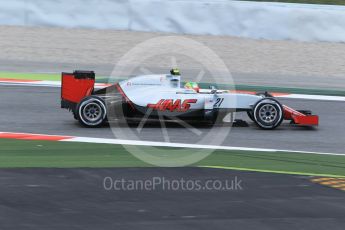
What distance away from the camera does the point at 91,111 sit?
12781 millimetres

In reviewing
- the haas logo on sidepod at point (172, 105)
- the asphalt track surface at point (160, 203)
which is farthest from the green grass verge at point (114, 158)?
the haas logo on sidepod at point (172, 105)

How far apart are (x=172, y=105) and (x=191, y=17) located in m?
10.9

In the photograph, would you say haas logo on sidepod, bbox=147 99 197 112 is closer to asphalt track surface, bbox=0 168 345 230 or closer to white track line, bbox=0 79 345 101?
asphalt track surface, bbox=0 168 345 230

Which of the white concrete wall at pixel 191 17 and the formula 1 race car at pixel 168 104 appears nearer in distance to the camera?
the formula 1 race car at pixel 168 104

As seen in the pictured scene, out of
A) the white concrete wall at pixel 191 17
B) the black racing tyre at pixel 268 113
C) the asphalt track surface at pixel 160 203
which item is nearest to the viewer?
the asphalt track surface at pixel 160 203

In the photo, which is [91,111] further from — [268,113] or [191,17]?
[191,17]

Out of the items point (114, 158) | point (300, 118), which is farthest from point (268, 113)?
point (114, 158)

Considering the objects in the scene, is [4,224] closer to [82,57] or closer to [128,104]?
[128,104]

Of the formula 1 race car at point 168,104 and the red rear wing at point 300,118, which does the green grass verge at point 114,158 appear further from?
the red rear wing at point 300,118

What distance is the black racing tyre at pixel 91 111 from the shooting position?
1272 cm

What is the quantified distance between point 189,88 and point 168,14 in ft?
34.8

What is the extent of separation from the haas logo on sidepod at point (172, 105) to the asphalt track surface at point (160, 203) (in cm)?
Answer: 347

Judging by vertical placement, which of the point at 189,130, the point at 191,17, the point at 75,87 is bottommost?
the point at 189,130


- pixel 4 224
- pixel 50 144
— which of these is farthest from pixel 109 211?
pixel 50 144
